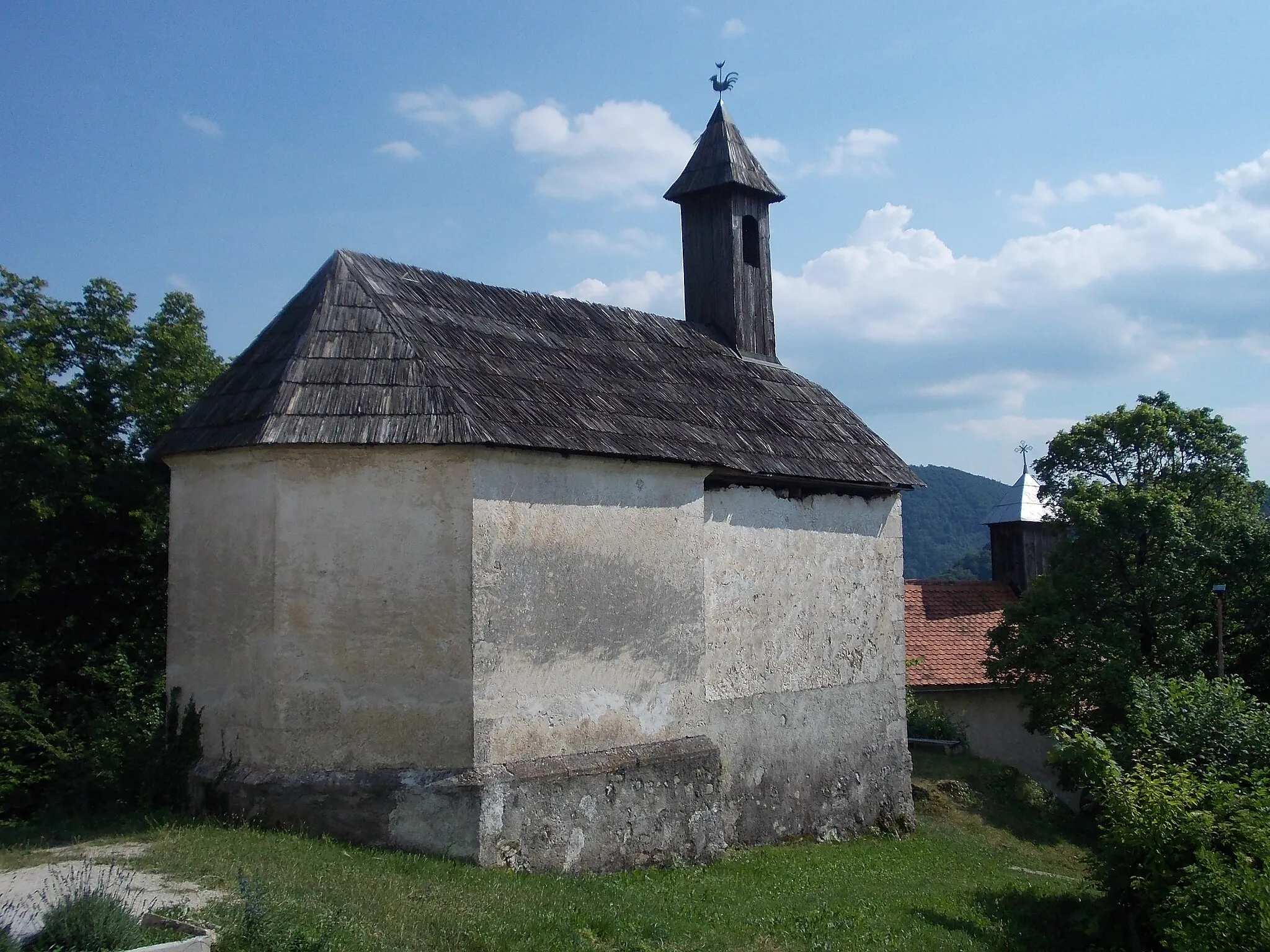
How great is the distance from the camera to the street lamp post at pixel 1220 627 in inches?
740

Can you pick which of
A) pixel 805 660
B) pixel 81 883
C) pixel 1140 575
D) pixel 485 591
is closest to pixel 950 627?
pixel 1140 575

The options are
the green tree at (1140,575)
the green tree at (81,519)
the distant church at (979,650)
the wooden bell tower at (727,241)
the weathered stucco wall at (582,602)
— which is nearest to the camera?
the weathered stucco wall at (582,602)

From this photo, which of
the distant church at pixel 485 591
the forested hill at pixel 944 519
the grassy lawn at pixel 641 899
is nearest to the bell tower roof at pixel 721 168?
the distant church at pixel 485 591

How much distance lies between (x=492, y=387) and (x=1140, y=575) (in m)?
14.5

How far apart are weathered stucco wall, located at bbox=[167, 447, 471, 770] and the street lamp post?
46.7 feet

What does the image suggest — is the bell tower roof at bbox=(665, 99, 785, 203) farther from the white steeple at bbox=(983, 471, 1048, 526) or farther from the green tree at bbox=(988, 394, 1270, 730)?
the white steeple at bbox=(983, 471, 1048, 526)

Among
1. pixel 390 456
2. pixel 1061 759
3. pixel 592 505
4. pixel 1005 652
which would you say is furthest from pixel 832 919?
pixel 1005 652

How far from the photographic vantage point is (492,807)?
10.0m

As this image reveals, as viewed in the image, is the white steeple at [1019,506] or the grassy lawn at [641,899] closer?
the grassy lawn at [641,899]

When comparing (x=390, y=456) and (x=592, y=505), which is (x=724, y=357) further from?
(x=390, y=456)

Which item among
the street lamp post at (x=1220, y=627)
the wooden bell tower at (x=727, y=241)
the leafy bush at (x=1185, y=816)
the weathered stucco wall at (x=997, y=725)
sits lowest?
the weathered stucco wall at (x=997, y=725)

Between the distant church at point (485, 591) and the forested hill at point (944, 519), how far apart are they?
103238 mm

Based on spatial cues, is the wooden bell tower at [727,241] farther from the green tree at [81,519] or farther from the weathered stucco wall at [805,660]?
the green tree at [81,519]

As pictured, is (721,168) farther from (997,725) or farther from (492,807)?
(997,725)
